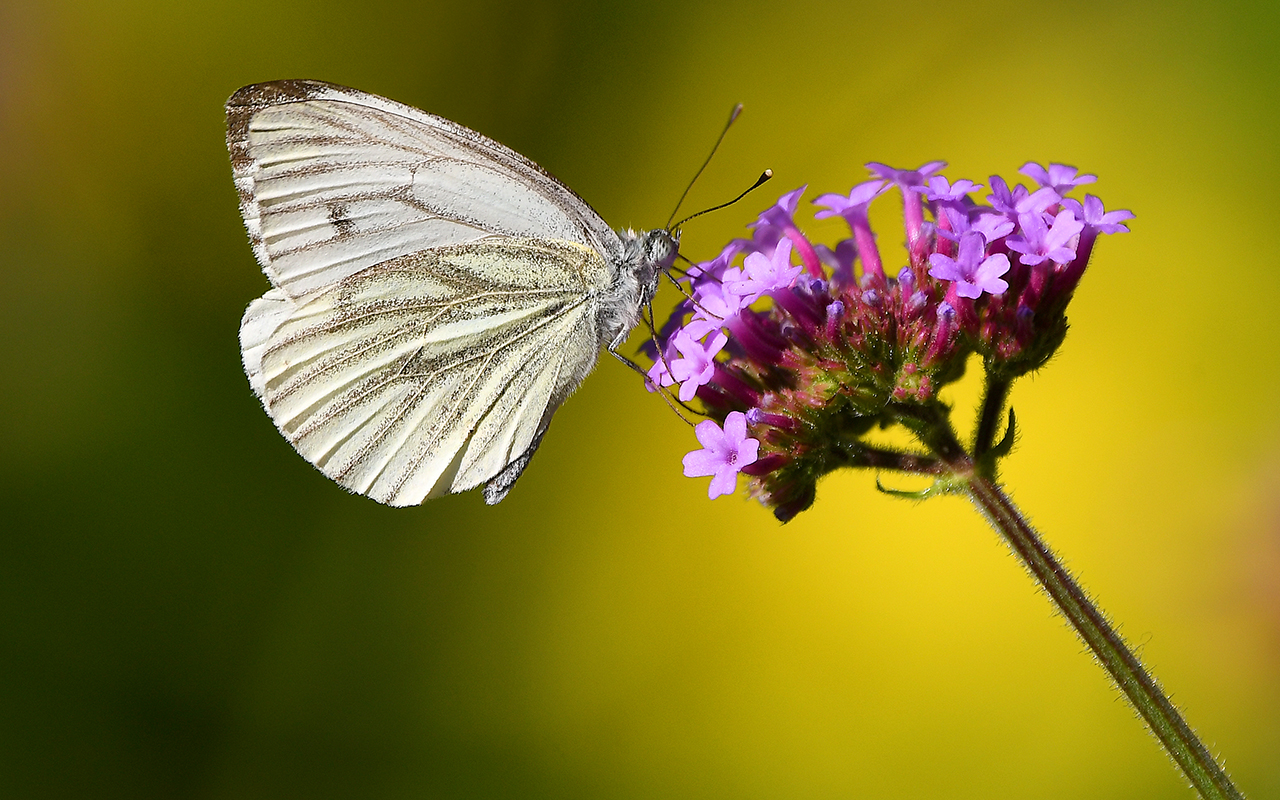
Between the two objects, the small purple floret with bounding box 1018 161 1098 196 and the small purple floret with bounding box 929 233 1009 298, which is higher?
the small purple floret with bounding box 1018 161 1098 196

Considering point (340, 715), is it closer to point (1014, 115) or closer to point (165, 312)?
point (165, 312)

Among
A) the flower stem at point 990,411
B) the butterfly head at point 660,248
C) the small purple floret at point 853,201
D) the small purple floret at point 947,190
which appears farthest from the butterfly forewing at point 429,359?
the flower stem at point 990,411

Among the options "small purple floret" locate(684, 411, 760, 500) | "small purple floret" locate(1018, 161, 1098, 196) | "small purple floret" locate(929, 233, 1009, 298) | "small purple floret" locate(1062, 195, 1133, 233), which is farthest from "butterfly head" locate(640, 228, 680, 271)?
"small purple floret" locate(1062, 195, 1133, 233)

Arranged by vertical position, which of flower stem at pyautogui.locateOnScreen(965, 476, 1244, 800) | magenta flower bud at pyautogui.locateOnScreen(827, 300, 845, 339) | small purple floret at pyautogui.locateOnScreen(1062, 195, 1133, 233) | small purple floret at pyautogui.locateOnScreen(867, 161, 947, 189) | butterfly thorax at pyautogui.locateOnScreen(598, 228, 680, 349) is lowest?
flower stem at pyautogui.locateOnScreen(965, 476, 1244, 800)

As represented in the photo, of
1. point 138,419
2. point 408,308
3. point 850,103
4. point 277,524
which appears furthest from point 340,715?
point 850,103

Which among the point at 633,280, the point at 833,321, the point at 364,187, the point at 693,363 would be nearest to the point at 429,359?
the point at 364,187

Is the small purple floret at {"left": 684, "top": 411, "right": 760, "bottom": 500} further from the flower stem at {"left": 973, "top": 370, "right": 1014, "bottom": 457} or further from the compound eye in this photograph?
the compound eye

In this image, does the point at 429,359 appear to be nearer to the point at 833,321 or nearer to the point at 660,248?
the point at 660,248
